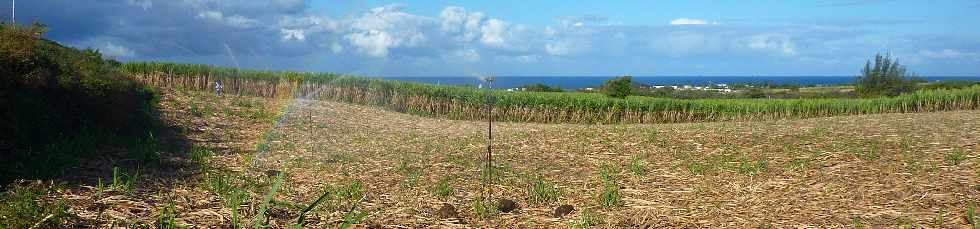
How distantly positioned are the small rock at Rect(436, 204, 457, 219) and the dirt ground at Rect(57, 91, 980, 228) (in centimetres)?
6

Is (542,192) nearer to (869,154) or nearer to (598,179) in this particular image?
(598,179)

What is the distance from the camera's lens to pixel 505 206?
5.88 meters

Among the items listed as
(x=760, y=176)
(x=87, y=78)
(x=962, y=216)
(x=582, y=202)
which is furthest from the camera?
(x=87, y=78)

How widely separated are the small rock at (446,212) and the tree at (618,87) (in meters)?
23.2

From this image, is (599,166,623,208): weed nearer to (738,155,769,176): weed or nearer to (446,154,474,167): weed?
(738,155,769,176): weed

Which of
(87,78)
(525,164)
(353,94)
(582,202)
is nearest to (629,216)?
(582,202)

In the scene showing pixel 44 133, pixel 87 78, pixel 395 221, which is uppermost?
pixel 87 78

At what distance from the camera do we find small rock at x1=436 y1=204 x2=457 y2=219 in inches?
222

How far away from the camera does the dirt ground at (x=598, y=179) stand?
17.2 feet

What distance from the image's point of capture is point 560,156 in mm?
8734

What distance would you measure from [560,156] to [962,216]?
451 centimetres

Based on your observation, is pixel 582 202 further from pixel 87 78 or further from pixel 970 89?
pixel 970 89

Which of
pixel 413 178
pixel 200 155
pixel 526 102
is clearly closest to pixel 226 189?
pixel 413 178

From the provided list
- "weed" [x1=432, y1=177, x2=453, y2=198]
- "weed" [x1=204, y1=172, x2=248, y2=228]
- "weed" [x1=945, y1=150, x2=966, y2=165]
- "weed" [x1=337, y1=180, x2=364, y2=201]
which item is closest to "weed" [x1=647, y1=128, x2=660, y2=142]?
"weed" [x1=945, y1=150, x2=966, y2=165]
